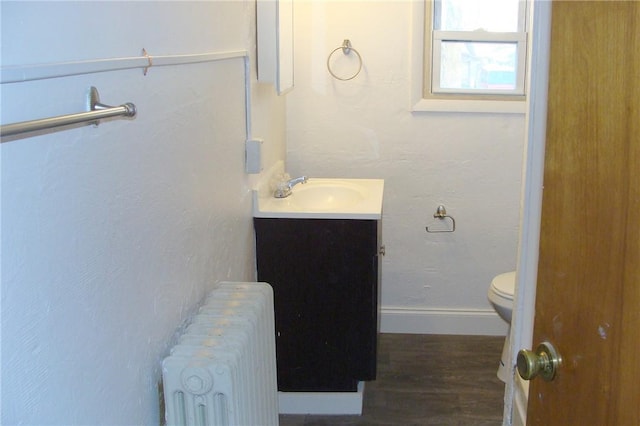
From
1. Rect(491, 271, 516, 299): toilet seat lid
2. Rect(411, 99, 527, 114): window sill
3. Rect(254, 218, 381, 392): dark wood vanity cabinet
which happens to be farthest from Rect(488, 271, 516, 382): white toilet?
Rect(411, 99, 527, 114): window sill

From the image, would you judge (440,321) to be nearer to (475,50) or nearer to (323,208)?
(323,208)

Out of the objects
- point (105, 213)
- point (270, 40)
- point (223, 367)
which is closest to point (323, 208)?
point (270, 40)

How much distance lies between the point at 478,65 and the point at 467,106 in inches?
8.1

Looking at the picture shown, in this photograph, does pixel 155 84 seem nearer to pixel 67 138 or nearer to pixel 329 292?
pixel 67 138

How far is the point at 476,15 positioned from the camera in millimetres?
3389

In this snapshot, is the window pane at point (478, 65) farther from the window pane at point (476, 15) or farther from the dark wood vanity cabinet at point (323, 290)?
the dark wood vanity cabinet at point (323, 290)

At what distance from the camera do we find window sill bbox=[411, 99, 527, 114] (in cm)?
342

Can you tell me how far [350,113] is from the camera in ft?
11.5

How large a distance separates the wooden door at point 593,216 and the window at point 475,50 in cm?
233

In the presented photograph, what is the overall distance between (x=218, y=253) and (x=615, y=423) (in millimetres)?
1393

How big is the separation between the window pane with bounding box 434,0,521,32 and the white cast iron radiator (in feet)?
6.48

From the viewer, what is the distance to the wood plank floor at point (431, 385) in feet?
9.27

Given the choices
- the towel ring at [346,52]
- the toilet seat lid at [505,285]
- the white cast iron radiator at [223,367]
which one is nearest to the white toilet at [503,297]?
the toilet seat lid at [505,285]

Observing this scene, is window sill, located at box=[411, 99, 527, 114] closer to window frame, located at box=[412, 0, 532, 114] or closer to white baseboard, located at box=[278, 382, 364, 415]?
window frame, located at box=[412, 0, 532, 114]
